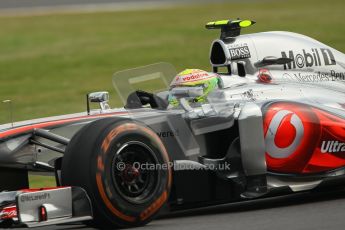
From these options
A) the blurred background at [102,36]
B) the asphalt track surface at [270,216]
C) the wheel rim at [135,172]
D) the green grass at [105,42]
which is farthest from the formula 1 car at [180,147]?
the green grass at [105,42]

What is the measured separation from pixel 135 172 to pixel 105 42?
15.7m

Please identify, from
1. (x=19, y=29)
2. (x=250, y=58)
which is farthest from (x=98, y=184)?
(x=19, y=29)

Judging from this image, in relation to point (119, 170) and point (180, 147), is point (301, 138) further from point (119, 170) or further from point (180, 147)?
point (119, 170)

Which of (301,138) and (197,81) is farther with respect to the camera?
(197,81)

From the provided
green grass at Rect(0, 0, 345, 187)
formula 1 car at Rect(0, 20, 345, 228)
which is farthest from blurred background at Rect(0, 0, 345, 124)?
formula 1 car at Rect(0, 20, 345, 228)

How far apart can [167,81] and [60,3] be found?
22239mm

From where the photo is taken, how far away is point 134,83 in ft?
26.9

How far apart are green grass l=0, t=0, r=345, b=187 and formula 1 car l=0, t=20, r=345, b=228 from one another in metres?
6.07

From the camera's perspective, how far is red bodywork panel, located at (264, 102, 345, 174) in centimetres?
776

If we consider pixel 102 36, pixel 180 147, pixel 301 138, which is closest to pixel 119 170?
pixel 180 147

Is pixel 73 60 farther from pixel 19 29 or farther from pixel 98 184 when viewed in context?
pixel 98 184

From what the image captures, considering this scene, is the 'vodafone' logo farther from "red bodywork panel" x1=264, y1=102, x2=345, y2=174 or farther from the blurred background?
the blurred background

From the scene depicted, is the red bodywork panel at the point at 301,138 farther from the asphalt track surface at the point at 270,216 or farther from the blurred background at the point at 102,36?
the blurred background at the point at 102,36

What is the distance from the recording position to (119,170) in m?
6.96
